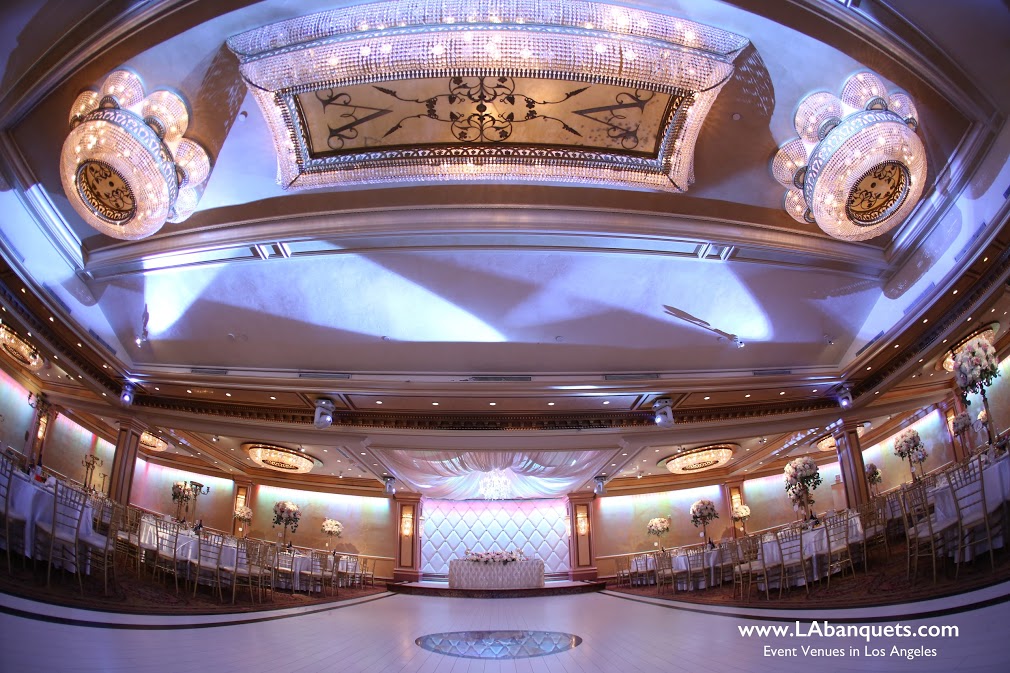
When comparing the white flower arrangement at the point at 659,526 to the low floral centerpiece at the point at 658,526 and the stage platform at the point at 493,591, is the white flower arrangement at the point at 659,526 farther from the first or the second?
the stage platform at the point at 493,591

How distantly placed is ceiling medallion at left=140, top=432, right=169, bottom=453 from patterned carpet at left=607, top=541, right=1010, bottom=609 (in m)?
11.3

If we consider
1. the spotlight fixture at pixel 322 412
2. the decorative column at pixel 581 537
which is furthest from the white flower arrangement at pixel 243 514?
the decorative column at pixel 581 537

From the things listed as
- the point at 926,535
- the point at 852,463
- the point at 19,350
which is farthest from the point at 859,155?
the point at 19,350

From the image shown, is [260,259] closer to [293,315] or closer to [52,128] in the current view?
[293,315]

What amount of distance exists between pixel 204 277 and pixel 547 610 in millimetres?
6620

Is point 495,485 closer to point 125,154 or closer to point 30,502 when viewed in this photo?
point 30,502

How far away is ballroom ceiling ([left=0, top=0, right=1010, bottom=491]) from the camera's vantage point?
13.5 ft

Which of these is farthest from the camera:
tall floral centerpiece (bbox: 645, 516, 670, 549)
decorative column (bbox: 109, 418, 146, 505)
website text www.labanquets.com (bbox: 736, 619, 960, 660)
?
tall floral centerpiece (bbox: 645, 516, 670, 549)

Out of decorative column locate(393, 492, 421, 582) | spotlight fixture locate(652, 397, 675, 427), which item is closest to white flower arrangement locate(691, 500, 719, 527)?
spotlight fixture locate(652, 397, 675, 427)

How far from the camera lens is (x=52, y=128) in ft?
15.8

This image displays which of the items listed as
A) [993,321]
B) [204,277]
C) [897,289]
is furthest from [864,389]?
[204,277]

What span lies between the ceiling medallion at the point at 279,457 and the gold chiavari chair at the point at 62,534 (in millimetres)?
6296

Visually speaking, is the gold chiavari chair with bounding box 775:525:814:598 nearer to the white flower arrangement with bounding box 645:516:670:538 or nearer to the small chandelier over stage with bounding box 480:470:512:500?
the white flower arrangement with bounding box 645:516:670:538

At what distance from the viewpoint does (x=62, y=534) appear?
5.25 m
